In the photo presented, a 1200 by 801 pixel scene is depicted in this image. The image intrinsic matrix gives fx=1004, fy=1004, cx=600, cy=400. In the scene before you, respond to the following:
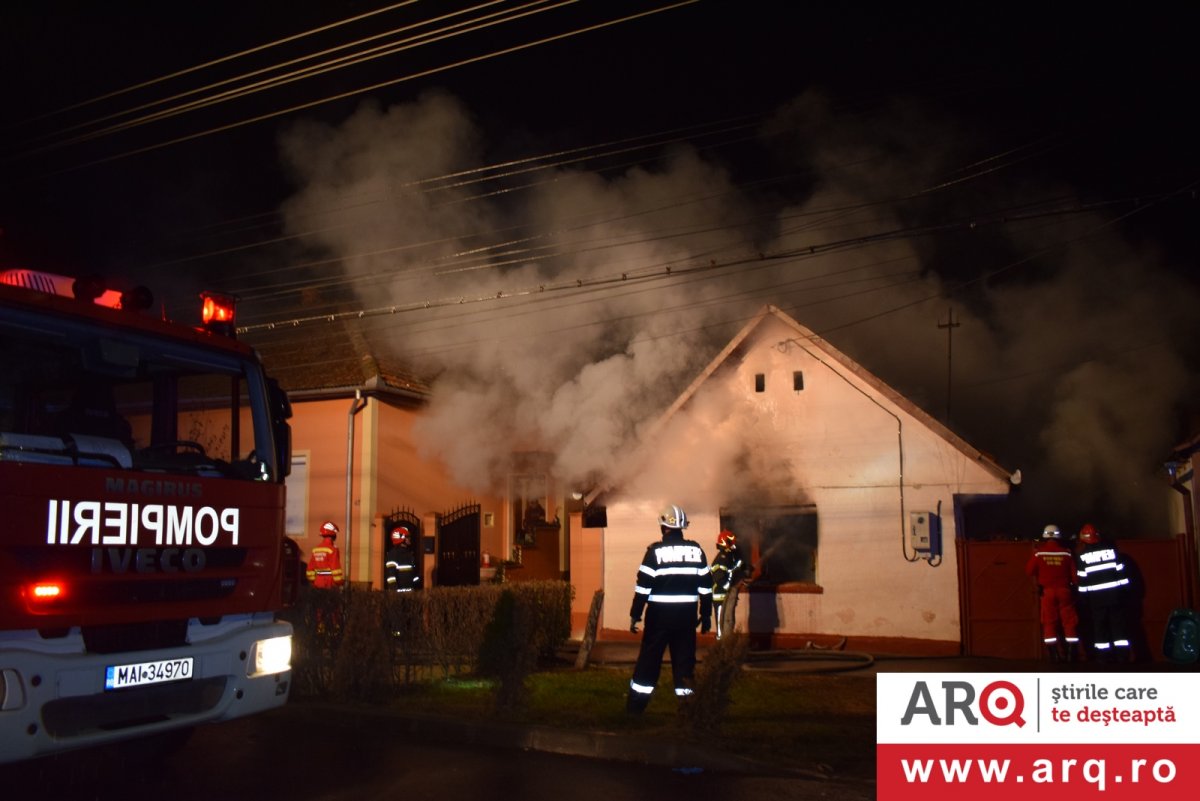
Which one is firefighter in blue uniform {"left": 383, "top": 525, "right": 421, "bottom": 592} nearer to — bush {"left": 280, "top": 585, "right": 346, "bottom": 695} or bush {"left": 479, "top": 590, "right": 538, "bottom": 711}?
bush {"left": 280, "top": 585, "right": 346, "bottom": 695}

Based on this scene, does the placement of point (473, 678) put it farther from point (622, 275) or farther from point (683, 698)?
point (622, 275)

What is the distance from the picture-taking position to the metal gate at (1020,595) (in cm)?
1242

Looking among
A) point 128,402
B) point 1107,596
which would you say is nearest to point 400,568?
point 128,402

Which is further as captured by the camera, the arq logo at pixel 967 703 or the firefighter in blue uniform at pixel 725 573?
the firefighter in blue uniform at pixel 725 573

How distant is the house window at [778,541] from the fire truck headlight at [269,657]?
384 inches

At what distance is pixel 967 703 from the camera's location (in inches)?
165

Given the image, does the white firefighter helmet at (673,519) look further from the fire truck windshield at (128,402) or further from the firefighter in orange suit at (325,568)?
the firefighter in orange suit at (325,568)

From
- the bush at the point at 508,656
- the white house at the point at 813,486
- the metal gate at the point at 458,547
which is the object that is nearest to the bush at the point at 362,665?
the bush at the point at 508,656

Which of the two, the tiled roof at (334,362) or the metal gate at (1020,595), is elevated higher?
the tiled roof at (334,362)

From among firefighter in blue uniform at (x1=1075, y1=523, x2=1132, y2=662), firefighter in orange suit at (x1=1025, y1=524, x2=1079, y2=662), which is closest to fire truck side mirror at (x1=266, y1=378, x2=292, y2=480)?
firefighter in orange suit at (x1=1025, y1=524, x2=1079, y2=662)

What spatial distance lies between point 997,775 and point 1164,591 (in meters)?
9.85

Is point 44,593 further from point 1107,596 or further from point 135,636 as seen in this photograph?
point 1107,596

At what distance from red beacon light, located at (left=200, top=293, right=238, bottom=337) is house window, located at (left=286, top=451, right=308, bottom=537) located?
461 inches

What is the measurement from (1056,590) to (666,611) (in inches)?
248
